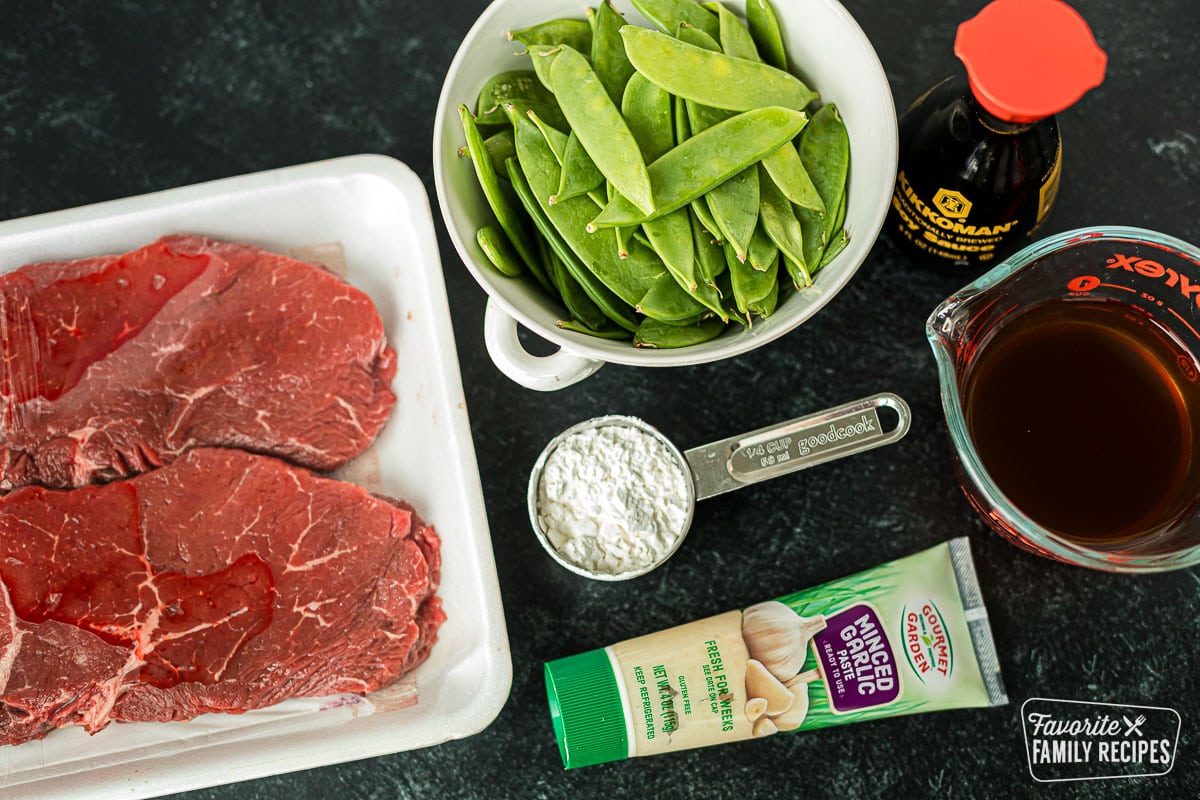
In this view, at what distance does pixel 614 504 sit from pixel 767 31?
629 mm

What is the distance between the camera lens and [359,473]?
133 centimetres

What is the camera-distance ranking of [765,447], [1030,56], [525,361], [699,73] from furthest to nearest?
1. [765,447]
2. [525,361]
3. [699,73]
4. [1030,56]

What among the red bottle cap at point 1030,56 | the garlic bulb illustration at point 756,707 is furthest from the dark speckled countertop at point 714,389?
the red bottle cap at point 1030,56

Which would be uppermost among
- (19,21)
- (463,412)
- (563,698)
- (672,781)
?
(19,21)

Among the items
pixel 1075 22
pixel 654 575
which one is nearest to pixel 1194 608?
pixel 654 575

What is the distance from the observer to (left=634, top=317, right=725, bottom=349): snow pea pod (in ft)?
3.39

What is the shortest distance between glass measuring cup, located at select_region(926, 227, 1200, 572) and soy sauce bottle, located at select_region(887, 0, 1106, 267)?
0.24 feet

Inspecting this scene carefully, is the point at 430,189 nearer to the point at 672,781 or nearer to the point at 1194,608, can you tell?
the point at 672,781

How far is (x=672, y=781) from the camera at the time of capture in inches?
49.6

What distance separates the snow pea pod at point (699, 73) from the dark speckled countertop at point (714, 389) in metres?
0.43

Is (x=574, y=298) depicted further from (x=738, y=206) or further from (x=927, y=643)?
(x=927, y=643)

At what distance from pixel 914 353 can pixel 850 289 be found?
0.13m

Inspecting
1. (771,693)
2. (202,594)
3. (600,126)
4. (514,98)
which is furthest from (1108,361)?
(202,594)

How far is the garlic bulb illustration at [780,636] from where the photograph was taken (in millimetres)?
1170
